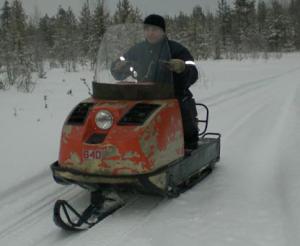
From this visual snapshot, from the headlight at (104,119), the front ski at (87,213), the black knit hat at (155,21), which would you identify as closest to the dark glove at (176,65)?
the black knit hat at (155,21)

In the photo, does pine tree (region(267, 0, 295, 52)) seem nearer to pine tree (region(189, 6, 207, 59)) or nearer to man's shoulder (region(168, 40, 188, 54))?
pine tree (region(189, 6, 207, 59))

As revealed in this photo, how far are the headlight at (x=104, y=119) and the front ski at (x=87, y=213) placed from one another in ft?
1.96

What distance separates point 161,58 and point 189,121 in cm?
75

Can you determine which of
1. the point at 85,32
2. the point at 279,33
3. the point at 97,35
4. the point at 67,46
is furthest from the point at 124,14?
the point at 279,33

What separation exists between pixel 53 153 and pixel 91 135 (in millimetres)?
2244

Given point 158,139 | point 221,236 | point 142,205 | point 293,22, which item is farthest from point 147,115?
point 293,22

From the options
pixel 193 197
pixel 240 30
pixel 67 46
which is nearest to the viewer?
pixel 193 197

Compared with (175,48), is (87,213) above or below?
below

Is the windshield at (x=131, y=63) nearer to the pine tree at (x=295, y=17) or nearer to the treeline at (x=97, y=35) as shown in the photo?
the treeline at (x=97, y=35)

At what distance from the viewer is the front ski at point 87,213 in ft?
14.2

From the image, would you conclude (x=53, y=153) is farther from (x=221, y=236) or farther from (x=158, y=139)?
(x=221, y=236)

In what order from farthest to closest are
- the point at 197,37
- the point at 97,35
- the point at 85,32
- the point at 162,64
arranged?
the point at 197,37 < the point at 85,32 < the point at 97,35 < the point at 162,64

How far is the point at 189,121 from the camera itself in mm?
5562

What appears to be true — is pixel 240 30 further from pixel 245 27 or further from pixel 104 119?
pixel 104 119
